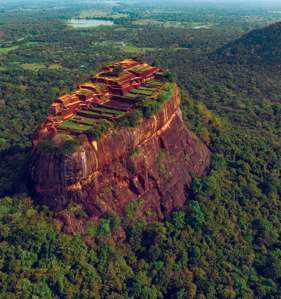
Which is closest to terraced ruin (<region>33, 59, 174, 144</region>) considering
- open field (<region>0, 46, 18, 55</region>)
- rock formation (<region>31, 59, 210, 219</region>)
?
rock formation (<region>31, 59, 210, 219</region>)

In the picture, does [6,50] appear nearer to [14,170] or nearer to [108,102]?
[14,170]

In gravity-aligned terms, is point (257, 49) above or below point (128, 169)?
above

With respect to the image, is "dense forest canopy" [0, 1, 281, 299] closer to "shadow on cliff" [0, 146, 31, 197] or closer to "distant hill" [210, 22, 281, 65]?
"shadow on cliff" [0, 146, 31, 197]

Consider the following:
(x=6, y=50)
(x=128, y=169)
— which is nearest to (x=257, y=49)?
(x=128, y=169)

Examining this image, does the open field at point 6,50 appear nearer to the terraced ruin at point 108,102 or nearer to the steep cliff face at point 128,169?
the terraced ruin at point 108,102

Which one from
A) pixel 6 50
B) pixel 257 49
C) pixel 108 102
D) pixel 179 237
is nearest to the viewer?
pixel 179 237

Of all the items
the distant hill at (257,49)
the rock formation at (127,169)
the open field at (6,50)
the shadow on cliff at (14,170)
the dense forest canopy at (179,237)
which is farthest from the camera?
the open field at (6,50)

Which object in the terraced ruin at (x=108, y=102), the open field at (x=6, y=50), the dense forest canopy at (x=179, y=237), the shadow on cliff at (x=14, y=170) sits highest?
the terraced ruin at (x=108, y=102)

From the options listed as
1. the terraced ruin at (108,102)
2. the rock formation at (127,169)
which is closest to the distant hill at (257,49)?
the terraced ruin at (108,102)
